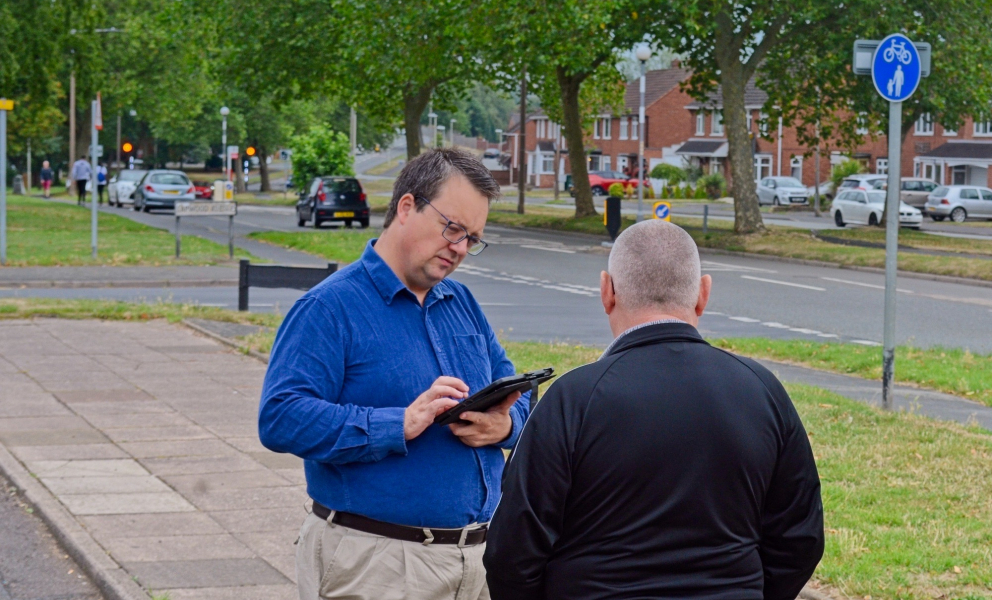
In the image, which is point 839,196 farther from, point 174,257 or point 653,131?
point 653,131

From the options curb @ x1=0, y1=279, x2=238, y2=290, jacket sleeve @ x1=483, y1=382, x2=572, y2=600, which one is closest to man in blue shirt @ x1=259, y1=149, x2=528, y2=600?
jacket sleeve @ x1=483, y1=382, x2=572, y2=600

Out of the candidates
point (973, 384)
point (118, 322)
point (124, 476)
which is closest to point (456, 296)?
point (124, 476)

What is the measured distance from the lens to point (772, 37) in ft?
107

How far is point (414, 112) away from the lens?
4459 centimetres

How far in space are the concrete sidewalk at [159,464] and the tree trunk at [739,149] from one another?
23.0 metres

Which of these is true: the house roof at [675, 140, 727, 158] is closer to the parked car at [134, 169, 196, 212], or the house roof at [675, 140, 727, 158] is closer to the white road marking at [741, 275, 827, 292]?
the parked car at [134, 169, 196, 212]

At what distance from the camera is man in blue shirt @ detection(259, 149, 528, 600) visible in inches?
120

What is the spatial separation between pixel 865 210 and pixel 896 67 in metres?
33.9

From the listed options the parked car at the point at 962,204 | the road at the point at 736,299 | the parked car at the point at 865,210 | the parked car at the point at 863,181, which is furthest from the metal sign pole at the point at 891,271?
the parked car at the point at 863,181

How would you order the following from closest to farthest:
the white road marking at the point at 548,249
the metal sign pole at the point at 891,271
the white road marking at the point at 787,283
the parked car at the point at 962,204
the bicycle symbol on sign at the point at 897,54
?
1. the metal sign pole at the point at 891,271
2. the bicycle symbol on sign at the point at 897,54
3. the white road marking at the point at 787,283
4. the white road marking at the point at 548,249
5. the parked car at the point at 962,204

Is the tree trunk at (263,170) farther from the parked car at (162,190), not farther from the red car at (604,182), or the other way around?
the parked car at (162,190)

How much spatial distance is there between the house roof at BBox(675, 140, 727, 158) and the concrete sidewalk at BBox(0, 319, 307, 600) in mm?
75283

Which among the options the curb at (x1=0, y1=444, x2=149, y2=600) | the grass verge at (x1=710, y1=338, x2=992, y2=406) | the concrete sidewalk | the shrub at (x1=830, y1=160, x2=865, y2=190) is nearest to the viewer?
the curb at (x1=0, y1=444, x2=149, y2=600)

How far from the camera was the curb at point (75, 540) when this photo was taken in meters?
5.43
